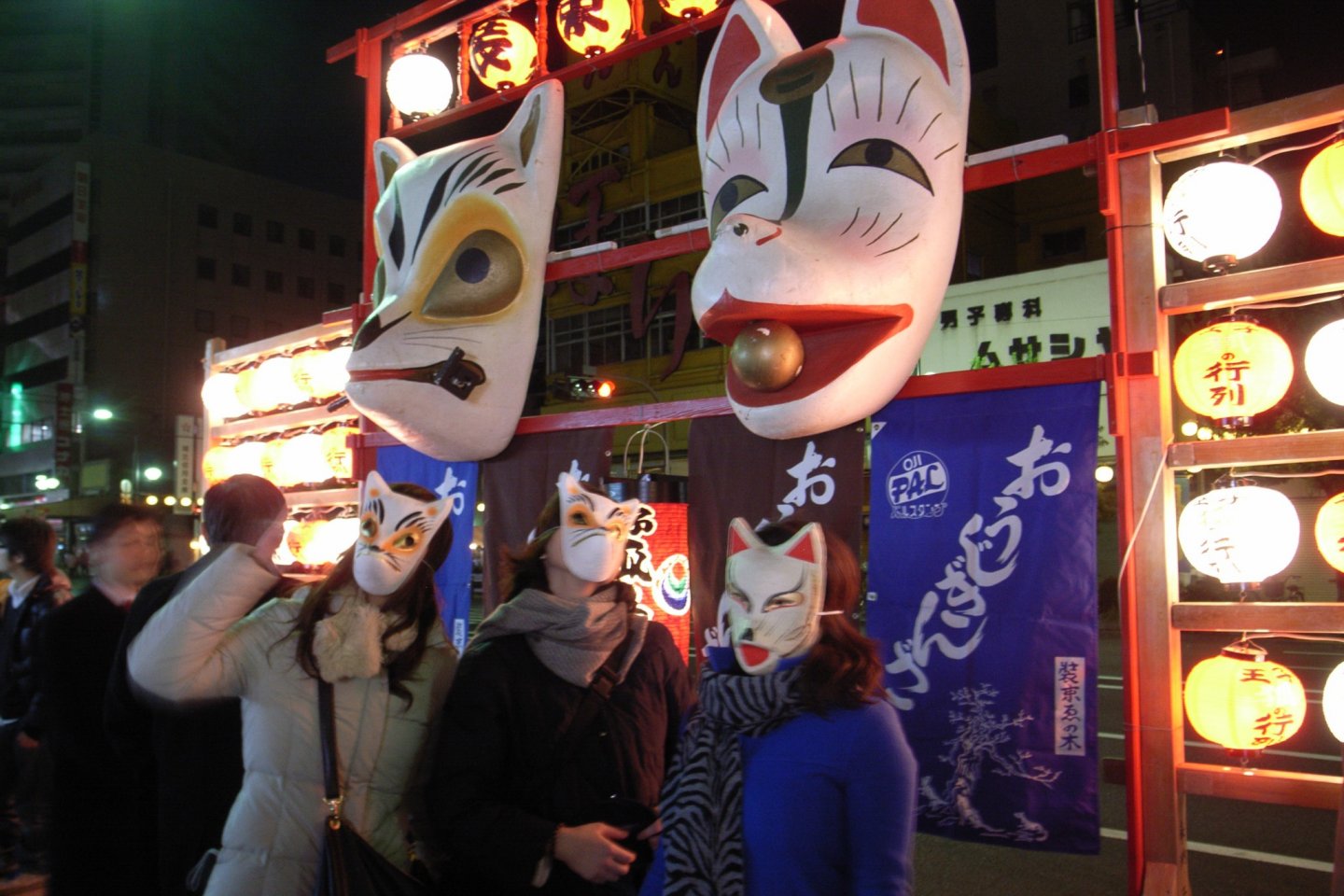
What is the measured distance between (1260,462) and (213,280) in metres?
48.2

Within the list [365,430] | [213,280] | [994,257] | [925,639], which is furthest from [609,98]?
[213,280]

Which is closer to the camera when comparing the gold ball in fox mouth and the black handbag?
the black handbag

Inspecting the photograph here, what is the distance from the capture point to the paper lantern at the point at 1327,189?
3953 mm

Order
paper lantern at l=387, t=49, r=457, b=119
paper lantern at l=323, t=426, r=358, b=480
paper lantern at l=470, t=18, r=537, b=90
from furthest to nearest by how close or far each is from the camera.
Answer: paper lantern at l=323, t=426, r=358, b=480
paper lantern at l=387, t=49, r=457, b=119
paper lantern at l=470, t=18, r=537, b=90

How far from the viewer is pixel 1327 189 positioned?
3988 mm

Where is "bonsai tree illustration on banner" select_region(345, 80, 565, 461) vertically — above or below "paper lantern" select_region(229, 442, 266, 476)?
above

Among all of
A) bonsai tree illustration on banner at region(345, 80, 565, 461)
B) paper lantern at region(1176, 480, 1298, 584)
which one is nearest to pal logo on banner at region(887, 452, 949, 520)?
paper lantern at region(1176, 480, 1298, 584)

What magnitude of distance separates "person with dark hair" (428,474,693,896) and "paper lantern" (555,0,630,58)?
4.66 meters

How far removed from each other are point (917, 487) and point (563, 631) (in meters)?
2.43

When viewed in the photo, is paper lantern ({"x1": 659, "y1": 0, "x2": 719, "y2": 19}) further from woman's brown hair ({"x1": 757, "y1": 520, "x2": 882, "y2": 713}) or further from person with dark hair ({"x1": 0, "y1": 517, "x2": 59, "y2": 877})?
person with dark hair ({"x1": 0, "y1": 517, "x2": 59, "y2": 877})

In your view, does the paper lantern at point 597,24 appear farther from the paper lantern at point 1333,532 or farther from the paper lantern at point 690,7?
the paper lantern at point 1333,532

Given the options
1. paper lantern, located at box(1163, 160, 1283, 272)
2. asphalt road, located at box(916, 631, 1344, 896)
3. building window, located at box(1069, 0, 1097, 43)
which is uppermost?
building window, located at box(1069, 0, 1097, 43)

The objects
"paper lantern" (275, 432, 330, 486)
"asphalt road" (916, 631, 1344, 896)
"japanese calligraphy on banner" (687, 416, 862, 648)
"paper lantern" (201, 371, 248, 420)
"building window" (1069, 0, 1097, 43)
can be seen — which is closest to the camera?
"japanese calligraphy on banner" (687, 416, 862, 648)

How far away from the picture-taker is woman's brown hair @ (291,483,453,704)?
296cm
